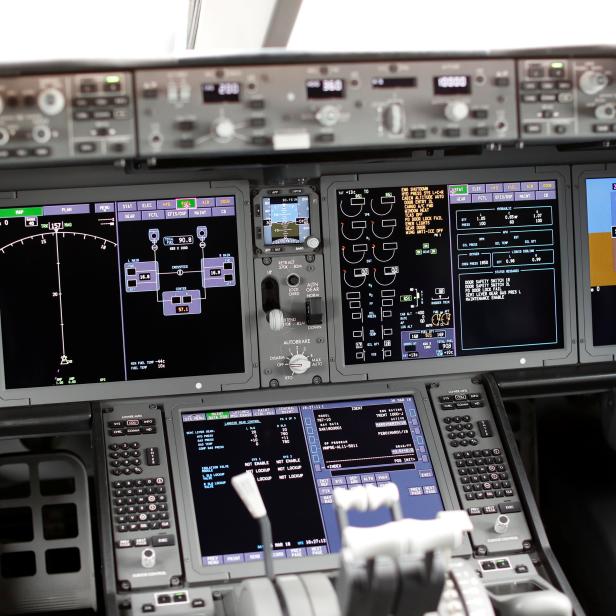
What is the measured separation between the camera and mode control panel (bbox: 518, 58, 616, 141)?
304cm

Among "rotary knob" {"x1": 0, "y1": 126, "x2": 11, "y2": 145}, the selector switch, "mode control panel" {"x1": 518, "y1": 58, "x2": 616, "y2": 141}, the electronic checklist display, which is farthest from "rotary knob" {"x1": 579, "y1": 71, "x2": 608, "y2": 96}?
"rotary knob" {"x1": 0, "y1": 126, "x2": 11, "y2": 145}

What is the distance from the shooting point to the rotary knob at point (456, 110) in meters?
2.98

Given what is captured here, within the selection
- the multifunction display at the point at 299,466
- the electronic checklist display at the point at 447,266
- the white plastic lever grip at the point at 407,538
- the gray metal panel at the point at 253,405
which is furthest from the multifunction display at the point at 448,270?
the white plastic lever grip at the point at 407,538

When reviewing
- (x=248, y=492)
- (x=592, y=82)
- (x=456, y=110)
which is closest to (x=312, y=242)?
(x=456, y=110)

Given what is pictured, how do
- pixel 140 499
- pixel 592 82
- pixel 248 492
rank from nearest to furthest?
1. pixel 248 492
2. pixel 592 82
3. pixel 140 499

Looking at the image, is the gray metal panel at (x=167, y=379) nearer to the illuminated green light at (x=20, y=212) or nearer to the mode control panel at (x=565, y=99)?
the illuminated green light at (x=20, y=212)

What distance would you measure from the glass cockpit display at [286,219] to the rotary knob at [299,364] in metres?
0.39

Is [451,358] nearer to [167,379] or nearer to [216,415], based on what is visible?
[216,415]

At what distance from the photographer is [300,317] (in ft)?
11.8

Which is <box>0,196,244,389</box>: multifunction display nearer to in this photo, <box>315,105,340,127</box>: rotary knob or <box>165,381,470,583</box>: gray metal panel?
<box>165,381,470,583</box>: gray metal panel

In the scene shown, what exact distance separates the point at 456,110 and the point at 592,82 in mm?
410

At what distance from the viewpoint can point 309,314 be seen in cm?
355

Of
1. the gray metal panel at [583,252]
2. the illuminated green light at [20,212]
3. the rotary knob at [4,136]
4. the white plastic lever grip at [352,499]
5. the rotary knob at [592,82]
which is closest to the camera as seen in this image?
the white plastic lever grip at [352,499]

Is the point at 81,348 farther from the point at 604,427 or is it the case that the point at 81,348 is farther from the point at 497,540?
the point at 604,427
